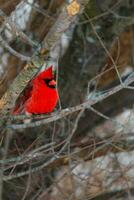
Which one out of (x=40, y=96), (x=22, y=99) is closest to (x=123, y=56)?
(x=40, y=96)

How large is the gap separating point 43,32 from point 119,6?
3.81 feet

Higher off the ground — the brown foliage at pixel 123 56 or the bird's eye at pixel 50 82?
the bird's eye at pixel 50 82

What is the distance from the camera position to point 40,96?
603cm

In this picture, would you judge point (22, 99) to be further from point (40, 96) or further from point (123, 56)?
point (123, 56)

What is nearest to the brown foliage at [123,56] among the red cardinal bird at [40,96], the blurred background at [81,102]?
the blurred background at [81,102]

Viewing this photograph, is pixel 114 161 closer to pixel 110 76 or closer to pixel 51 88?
pixel 51 88

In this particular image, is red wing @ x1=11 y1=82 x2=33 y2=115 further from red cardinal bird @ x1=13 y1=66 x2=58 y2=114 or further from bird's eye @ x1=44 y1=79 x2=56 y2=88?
bird's eye @ x1=44 y1=79 x2=56 y2=88

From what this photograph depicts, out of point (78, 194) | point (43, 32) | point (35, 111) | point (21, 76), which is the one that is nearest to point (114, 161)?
point (78, 194)

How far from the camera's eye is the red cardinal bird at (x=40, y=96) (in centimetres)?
588

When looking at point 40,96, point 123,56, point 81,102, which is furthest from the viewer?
point 123,56

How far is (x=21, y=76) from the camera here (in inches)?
173

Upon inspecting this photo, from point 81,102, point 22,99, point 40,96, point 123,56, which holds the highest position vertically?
point 22,99

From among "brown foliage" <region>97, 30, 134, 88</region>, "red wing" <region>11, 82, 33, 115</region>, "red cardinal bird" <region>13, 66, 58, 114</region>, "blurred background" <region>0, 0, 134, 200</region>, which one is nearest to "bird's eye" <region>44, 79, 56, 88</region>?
"red cardinal bird" <region>13, 66, 58, 114</region>

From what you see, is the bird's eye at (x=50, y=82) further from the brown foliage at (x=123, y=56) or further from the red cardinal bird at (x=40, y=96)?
the brown foliage at (x=123, y=56)
